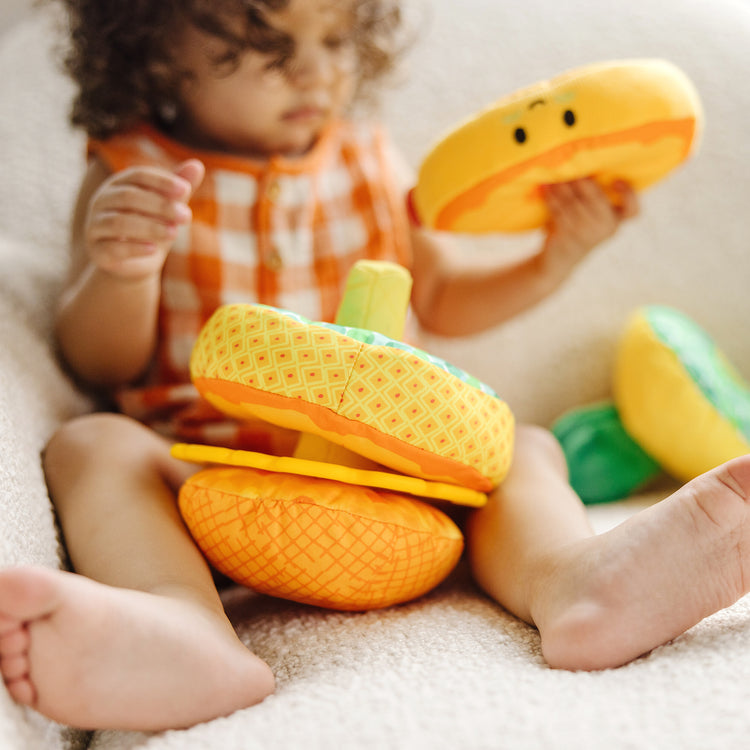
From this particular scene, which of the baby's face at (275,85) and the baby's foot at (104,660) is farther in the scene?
the baby's face at (275,85)

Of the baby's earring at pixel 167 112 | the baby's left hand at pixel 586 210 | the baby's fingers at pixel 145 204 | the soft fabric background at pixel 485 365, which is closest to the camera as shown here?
the soft fabric background at pixel 485 365

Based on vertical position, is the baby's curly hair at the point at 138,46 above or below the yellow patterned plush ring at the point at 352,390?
above

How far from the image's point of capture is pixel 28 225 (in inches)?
34.9

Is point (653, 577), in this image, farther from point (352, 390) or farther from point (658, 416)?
point (658, 416)

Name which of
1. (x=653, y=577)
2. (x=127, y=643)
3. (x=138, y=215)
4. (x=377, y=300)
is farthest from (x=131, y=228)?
(x=653, y=577)

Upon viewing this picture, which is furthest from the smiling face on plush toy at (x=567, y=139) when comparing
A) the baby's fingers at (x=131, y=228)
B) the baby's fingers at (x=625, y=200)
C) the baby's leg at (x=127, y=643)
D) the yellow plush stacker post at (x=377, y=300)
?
the baby's leg at (x=127, y=643)

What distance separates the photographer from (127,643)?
1.30 ft

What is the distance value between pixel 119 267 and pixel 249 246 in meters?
0.19

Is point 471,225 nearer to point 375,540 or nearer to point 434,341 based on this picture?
point 434,341

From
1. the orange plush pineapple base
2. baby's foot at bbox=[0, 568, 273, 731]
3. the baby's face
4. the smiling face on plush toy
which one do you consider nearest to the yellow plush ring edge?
the orange plush pineapple base

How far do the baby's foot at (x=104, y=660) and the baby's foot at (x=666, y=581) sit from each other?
0.18 meters

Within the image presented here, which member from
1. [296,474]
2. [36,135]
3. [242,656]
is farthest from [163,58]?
[242,656]

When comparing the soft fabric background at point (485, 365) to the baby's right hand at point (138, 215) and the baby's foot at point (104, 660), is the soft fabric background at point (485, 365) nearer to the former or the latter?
the baby's foot at point (104, 660)

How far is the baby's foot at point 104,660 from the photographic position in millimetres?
379
